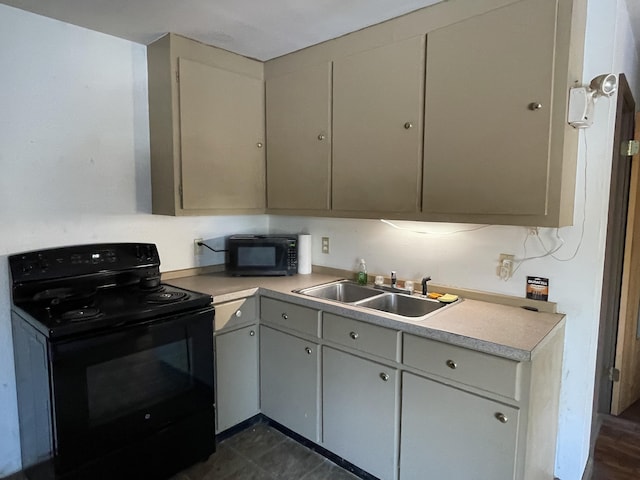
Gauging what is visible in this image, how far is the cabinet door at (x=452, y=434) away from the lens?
4.91 ft

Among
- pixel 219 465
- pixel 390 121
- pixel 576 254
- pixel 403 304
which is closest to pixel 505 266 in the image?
pixel 576 254

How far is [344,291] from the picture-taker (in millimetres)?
2510

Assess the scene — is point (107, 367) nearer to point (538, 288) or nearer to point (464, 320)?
point (464, 320)

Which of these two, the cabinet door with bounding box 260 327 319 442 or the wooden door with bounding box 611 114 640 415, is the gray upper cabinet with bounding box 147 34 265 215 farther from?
the wooden door with bounding box 611 114 640 415

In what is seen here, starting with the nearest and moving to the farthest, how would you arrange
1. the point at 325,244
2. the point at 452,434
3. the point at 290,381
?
the point at 452,434, the point at 290,381, the point at 325,244

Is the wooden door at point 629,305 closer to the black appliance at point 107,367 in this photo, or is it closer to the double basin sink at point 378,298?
the double basin sink at point 378,298

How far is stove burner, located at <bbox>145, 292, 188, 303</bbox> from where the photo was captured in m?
1.92

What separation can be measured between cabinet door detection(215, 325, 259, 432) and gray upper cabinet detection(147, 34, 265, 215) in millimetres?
756

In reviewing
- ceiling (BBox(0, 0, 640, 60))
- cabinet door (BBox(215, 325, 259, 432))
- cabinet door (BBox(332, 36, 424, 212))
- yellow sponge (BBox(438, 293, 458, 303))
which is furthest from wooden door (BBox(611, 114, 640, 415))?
cabinet door (BBox(215, 325, 259, 432))

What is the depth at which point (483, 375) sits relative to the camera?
152 cm

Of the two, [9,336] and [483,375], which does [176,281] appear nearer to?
[9,336]

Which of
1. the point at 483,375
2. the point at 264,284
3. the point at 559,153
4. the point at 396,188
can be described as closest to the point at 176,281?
the point at 264,284

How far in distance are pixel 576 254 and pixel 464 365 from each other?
0.78m

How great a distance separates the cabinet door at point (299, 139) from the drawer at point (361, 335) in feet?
2.33
